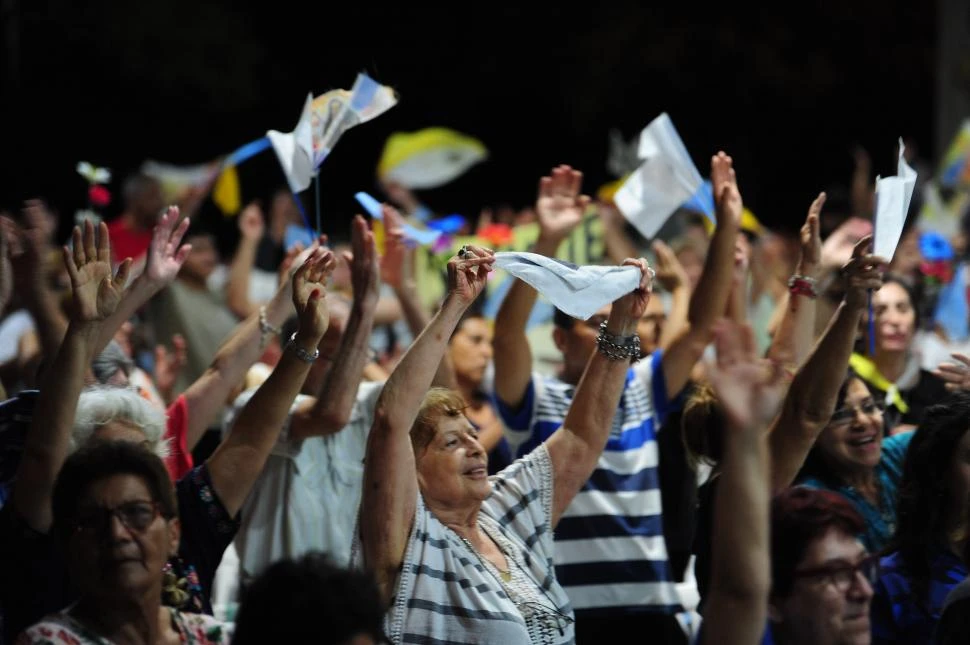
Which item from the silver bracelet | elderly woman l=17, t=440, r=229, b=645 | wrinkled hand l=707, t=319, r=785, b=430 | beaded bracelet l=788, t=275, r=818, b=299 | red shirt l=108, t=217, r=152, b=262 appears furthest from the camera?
red shirt l=108, t=217, r=152, b=262

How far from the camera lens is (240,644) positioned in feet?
8.68

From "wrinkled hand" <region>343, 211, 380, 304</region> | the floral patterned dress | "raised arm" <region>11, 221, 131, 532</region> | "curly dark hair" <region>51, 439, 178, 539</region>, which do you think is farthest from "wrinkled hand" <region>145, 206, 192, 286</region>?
the floral patterned dress

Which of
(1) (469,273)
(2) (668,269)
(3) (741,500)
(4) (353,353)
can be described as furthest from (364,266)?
(3) (741,500)

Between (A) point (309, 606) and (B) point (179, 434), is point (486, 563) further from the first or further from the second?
(B) point (179, 434)

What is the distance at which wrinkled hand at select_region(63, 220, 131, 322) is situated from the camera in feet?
12.1

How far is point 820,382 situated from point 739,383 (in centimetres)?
134

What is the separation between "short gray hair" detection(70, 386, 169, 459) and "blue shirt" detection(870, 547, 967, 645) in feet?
6.22

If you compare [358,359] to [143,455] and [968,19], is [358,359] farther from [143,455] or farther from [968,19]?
[968,19]

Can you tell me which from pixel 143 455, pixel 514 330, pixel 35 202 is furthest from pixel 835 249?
pixel 143 455

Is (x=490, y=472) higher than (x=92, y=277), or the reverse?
(x=92, y=277)

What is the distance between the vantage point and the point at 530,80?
19.0 meters

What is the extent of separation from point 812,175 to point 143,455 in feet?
54.3

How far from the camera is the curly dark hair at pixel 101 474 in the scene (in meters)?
3.21

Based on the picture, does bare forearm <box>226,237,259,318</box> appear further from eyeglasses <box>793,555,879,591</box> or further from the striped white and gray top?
eyeglasses <box>793,555,879,591</box>
